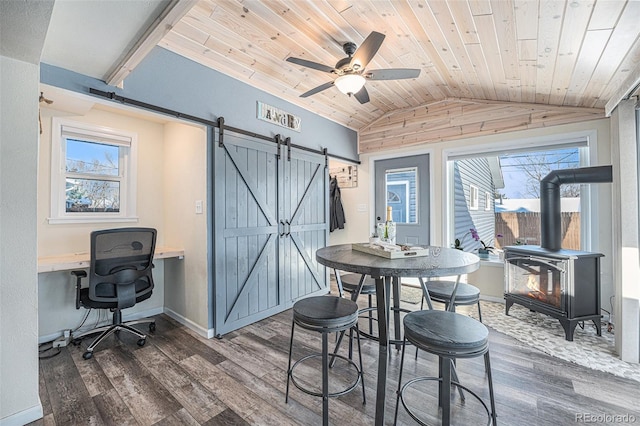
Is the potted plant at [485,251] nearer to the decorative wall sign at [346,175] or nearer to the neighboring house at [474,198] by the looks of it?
the neighboring house at [474,198]

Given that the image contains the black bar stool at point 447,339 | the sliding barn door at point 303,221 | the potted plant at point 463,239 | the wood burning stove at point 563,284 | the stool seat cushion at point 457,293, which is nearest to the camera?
the black bar stool at point 447,339

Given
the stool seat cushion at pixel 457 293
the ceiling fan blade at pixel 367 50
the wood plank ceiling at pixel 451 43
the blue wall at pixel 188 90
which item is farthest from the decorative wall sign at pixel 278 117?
the stool seat cushion at pixel 457 293

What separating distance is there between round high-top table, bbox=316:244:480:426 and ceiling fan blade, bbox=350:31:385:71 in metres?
1.51

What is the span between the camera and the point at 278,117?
3.47 m

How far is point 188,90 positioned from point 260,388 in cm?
268

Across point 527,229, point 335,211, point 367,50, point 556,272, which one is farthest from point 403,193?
point 367,50

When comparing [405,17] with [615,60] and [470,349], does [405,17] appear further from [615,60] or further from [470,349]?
[470,349]

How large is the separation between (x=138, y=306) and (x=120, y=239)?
46.0 inches

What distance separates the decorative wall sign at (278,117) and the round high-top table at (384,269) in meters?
2.21

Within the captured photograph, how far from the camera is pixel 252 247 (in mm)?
3164

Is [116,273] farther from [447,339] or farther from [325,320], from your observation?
[447,339]

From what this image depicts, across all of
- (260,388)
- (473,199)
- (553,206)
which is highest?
(473,199)

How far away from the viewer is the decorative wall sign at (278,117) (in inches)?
129

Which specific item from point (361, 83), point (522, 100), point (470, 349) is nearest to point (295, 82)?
point (361, 83)
